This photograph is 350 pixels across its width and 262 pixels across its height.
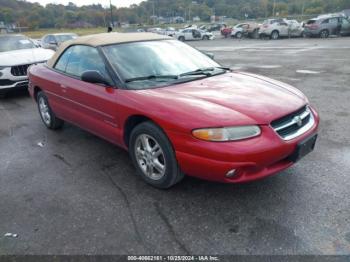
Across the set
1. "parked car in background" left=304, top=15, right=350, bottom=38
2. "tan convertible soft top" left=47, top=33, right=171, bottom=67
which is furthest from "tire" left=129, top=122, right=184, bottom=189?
"parked car in background" left=304, top=15, right=350, bottom=38

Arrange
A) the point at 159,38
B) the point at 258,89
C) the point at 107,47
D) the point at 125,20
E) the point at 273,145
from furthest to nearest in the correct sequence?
the point at 125,20 → the point at 159,38 → the point at 107,47 → the point at 258,89 → the point at 273,145

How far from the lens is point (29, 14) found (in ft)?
222

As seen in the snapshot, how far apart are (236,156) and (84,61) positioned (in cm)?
252

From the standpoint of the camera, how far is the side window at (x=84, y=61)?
383 cm

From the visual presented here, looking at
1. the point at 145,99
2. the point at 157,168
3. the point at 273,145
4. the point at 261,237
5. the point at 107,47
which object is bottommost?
the point at 261,237

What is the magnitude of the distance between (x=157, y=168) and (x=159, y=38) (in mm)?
1991

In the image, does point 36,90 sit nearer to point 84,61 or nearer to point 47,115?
point 47,115

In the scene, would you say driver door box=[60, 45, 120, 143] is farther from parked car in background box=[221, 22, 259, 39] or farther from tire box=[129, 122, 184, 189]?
parked car in background box=[221, 22, 259, 39]

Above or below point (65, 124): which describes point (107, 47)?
above

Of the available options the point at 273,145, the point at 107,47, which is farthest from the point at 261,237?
the point at 107,47

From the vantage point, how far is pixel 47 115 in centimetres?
530

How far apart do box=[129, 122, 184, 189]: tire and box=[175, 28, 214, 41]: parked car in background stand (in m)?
33.5

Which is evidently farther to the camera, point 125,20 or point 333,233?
point 125,20

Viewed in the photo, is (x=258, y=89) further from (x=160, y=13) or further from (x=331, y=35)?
(x=160, y=13)
